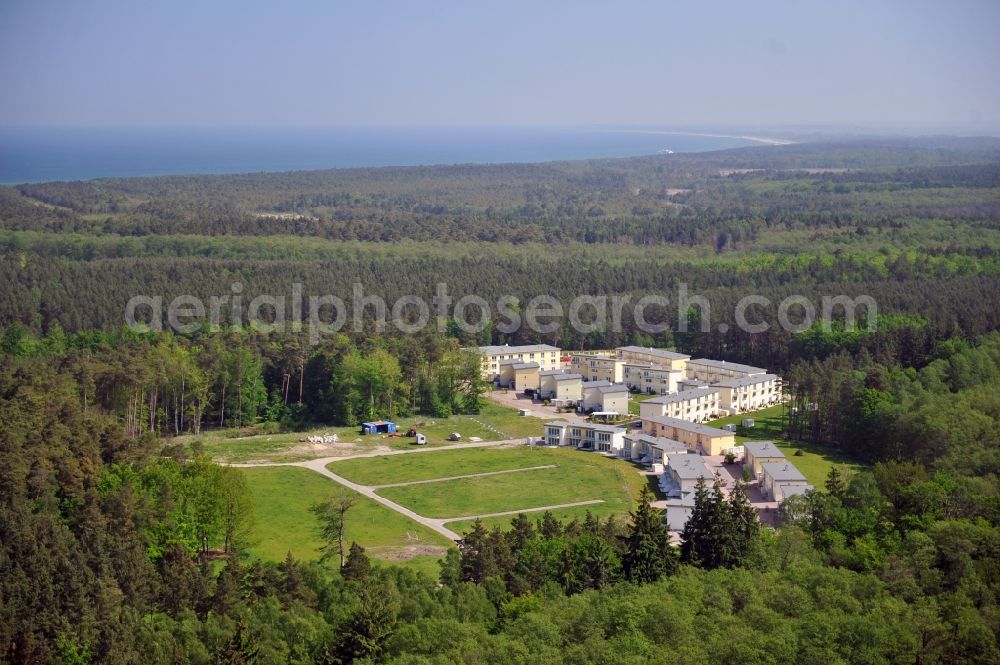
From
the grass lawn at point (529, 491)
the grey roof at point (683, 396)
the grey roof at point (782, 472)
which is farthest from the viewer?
the grey roof at point (683, 396)

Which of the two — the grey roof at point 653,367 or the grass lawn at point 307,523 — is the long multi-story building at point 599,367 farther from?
the grass lawn at point 307,523

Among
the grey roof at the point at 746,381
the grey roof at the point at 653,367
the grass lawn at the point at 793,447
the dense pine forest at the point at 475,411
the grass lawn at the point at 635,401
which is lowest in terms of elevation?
the grass lawn at the point at 635,401

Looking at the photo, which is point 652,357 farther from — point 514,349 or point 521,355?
point 514,349

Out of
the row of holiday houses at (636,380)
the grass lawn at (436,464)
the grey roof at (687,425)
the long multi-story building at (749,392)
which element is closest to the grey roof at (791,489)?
the grey roof at (687,425)

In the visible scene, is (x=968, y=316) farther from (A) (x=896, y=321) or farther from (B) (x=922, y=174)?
(B) (x=922, y=174)

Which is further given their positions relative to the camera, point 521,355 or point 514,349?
point 514,349

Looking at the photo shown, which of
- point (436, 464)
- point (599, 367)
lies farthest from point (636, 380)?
point (436, 464)

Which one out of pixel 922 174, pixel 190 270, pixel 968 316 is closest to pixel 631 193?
pixel 922 174
